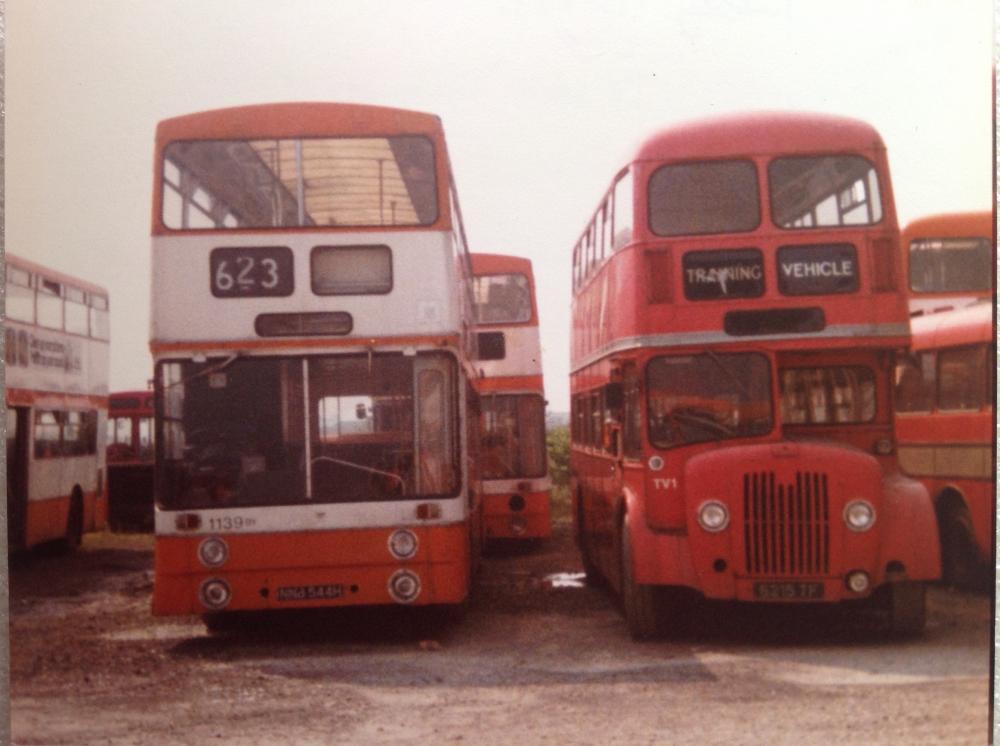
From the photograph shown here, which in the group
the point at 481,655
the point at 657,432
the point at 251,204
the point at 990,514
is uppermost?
the point at 251,204

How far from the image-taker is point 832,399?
26.8 feet

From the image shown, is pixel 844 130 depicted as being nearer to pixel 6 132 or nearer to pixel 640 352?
pixel 640 352

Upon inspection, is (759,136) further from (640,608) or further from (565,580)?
(565,580)

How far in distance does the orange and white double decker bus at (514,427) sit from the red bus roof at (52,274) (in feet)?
16.7

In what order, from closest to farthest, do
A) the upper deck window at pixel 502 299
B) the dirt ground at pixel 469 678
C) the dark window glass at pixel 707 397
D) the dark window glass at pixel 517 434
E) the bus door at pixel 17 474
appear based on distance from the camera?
the dirt ground at pixel 469 678
the bus door at pixel 17 474
the dark window glass at pixel 707 397
the upper deck window at pixel 502 299
the dark window glass at pixel 517 434

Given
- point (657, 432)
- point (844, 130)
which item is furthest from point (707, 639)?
point (844, 130)

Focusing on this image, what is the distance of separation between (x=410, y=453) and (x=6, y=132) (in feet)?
9.52

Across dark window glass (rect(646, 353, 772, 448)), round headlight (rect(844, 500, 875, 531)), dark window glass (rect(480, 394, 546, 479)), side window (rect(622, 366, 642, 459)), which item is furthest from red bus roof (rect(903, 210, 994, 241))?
dark window glass (rect(480, 394, 546, 479))

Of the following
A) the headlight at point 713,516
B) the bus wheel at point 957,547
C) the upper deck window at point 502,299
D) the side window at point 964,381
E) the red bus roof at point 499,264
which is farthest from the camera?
the upper deck window at point 502,299

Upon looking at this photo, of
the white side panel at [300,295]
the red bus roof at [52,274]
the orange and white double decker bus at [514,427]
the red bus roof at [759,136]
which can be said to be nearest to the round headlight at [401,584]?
the white side panel at [300,295]

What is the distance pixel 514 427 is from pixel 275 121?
6.58m

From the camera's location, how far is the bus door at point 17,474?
805 cm

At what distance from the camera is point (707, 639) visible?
812cm

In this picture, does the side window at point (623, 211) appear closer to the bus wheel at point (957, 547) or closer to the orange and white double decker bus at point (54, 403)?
the bus wheel at point (957, 547)
